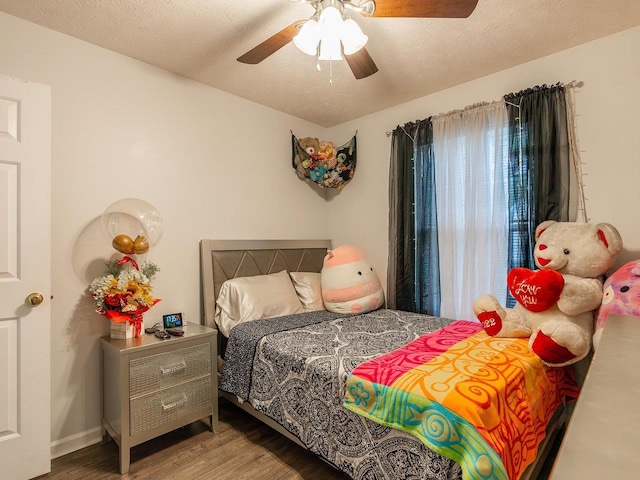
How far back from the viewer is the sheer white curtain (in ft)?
8.13

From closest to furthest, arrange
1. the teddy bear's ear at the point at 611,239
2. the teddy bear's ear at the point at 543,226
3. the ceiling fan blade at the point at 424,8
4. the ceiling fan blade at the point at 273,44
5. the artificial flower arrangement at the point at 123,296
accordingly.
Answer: the ceiling fan blade at the point at 424,8 → the ceiling fan blade at the point at 273,44 → the teddy bear's ear at the point at 611,239 → the artificial flower arrangement at the point at 123,296 → the teddy bear's ear at the point at 543,226

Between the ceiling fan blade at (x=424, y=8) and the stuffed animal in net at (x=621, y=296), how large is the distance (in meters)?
1.51

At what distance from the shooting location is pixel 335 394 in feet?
5.46

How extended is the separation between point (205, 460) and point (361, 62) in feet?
7.87

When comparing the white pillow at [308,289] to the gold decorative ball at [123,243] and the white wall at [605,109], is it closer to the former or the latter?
the gold decorative ball at [123,243]

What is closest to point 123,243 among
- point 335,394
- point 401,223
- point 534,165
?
point 335,394

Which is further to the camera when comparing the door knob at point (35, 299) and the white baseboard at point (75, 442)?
the white baseboard at point (75, 442)

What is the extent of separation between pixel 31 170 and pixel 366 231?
2558 millimetres

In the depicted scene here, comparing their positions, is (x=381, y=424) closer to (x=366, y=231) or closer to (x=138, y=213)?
(x=138, y=213)

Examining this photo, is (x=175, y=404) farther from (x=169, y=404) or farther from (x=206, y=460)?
(x=206, y=460)

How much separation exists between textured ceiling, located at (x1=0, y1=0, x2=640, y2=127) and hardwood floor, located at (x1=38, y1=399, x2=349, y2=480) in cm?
250

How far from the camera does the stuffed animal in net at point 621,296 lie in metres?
1.64

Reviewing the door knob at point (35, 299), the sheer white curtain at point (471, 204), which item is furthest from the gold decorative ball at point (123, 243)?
the sheer white curtain at point (471, 204)

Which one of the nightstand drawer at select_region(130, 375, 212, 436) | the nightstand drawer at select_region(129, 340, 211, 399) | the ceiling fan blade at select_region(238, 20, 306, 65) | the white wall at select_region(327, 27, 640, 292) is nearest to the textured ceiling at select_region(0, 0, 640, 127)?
the white wall at select_region(327, 27, 640, 292)
